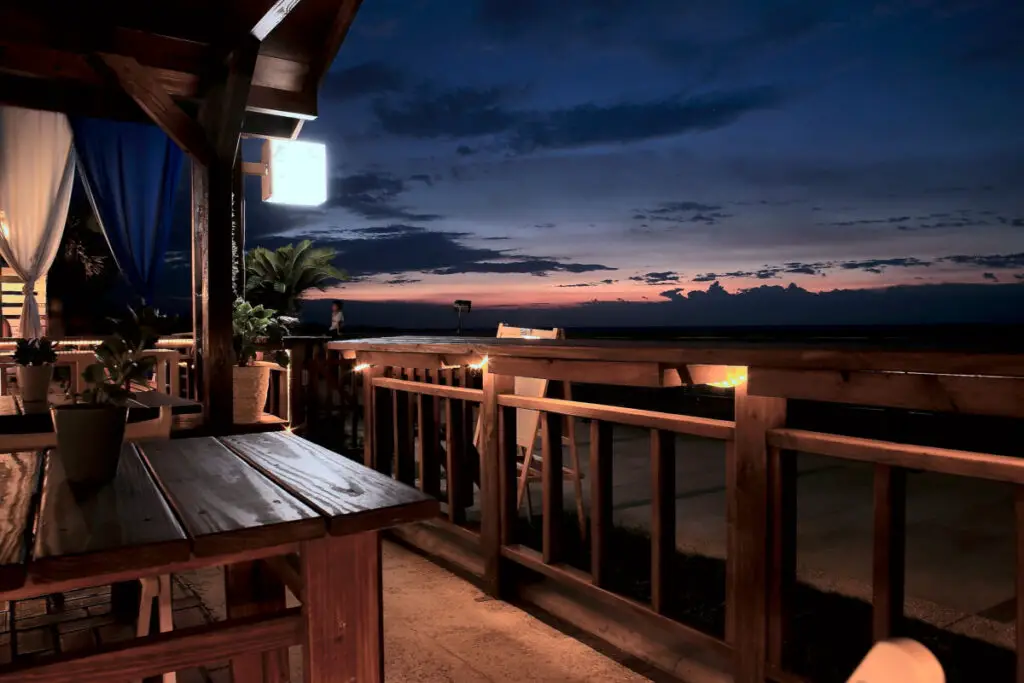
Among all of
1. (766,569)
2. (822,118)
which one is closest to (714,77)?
(822,118)

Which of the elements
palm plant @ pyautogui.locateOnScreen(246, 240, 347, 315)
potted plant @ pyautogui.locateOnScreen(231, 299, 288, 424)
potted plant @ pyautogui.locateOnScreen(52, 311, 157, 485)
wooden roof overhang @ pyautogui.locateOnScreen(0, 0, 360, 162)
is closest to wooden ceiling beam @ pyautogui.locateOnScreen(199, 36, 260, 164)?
wooden roof overhang @ pyautogui.locateOnScreen(0, 0, 360, 162)

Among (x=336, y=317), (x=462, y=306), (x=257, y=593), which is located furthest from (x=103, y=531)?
(x=336, y=317)

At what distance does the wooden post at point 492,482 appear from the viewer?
351 centimetres

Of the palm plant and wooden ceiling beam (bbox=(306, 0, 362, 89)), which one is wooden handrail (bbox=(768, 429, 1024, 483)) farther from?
the palm plant

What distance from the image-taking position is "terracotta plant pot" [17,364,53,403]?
3.30 meters

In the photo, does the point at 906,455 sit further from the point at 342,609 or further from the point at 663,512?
the point at 342,609

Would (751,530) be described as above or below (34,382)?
below

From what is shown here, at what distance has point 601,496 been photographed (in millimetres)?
2871

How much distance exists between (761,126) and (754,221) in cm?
539

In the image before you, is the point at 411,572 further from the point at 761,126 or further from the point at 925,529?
the point at 761,126

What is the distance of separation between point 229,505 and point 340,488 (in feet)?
0.81

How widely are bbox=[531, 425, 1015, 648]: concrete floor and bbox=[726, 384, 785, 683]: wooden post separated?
161 centimetres

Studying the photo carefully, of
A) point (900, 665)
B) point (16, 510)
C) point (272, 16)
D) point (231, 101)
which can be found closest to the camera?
point (900, 665)

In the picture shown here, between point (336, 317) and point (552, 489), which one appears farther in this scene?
point (336, 317)
